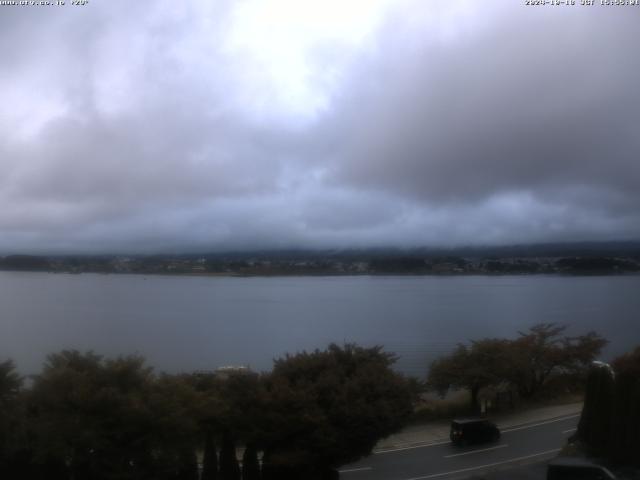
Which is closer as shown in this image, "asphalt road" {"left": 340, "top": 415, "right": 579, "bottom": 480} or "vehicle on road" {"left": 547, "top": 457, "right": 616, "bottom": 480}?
"vehicle on road" {"left": 547, "top": 457, "right": 616, "bottom": 480}

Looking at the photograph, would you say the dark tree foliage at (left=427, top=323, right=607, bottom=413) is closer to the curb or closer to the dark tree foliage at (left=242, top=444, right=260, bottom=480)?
the curb

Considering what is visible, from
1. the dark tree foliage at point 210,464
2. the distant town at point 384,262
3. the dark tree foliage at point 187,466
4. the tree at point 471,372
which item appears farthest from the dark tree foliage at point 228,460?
the distant town at point 384,262

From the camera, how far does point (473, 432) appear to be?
76.7ft

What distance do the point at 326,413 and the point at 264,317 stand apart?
48.3 m

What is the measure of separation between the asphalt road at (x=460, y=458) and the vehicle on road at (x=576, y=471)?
4309mm

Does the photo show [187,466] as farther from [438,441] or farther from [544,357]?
[544,357]

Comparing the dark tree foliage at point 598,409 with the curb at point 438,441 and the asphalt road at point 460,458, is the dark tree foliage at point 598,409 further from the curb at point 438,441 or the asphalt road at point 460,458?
the curb at point 438,441

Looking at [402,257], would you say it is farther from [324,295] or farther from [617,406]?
[617,406]

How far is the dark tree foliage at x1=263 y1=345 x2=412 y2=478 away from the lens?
1734 cm

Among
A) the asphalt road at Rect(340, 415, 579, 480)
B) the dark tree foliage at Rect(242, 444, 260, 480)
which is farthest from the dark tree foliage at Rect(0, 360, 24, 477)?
the asphalt road at Rect(340, 415, 579, 480)

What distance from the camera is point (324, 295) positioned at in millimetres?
96375

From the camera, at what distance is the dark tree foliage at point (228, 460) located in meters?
16.8

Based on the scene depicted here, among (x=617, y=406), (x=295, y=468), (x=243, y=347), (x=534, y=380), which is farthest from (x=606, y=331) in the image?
(x=295, y=468)

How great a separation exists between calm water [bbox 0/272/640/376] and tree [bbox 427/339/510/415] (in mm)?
7006
